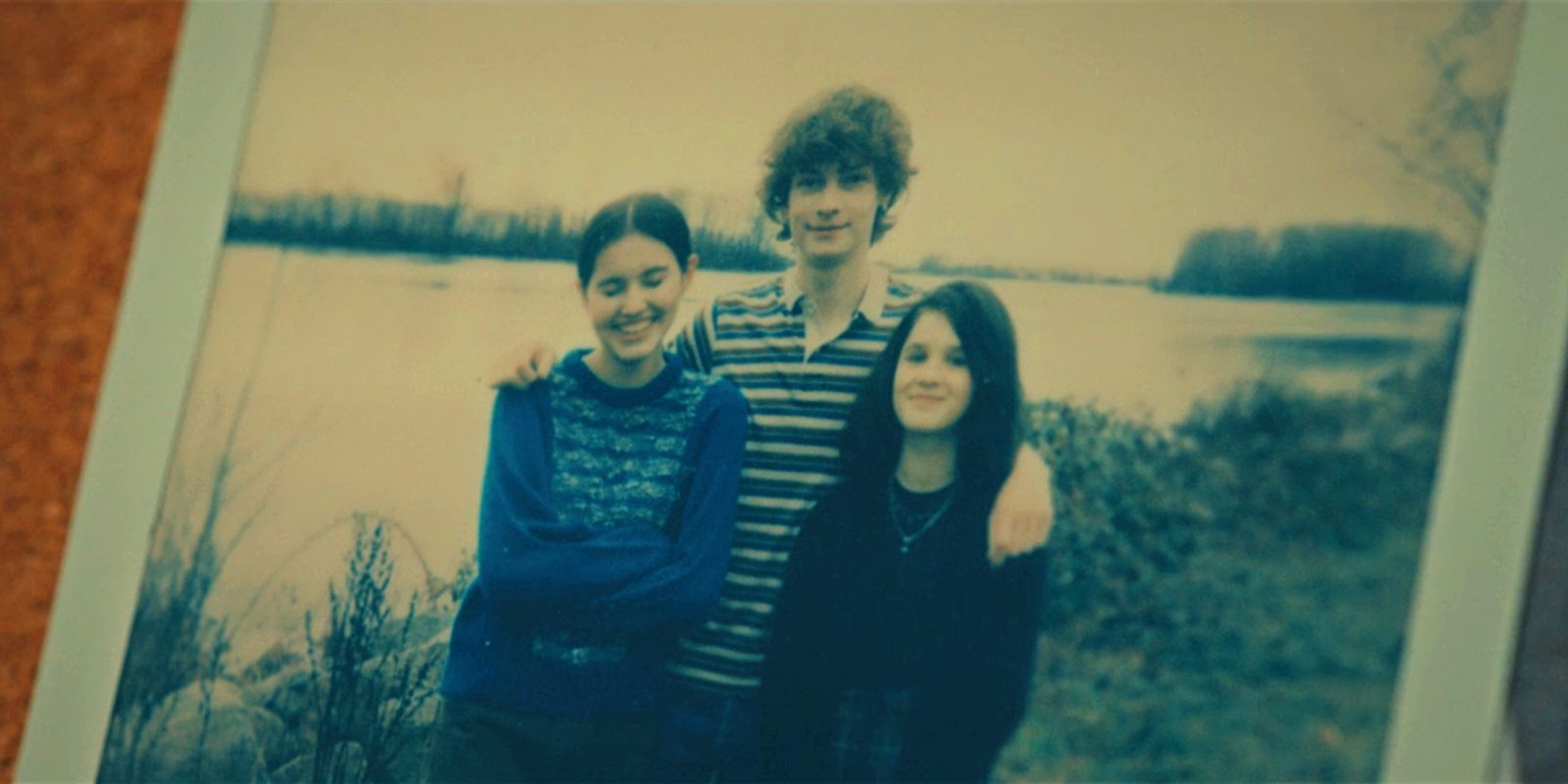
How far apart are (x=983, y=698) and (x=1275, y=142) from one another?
536 mm

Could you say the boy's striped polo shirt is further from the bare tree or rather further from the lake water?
the bare tree

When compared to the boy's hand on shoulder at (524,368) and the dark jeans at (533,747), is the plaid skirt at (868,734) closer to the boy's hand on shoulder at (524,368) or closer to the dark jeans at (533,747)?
the dark jeans at (533,747)

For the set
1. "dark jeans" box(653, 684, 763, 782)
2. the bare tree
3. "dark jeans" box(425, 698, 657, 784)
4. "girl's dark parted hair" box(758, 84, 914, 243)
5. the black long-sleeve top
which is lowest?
"dark jeans" box(425, 698, 657, 784)

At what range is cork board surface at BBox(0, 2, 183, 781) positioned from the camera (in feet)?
4.50

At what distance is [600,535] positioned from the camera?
121cm

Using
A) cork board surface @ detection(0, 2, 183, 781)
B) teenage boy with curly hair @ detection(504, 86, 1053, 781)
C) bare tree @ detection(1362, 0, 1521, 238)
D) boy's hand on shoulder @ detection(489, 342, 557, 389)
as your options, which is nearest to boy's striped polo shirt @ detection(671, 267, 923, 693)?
teenage boy with curly hair @ detection(504, 86, 1053, 781)

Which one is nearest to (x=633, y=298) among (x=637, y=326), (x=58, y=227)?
(x=637, y=326)

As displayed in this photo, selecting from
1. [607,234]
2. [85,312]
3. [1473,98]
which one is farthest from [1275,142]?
[85,312]

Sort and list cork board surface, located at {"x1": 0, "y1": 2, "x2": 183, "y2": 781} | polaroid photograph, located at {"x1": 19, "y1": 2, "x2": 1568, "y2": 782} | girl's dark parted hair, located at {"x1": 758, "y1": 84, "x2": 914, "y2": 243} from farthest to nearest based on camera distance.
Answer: cork board surface, located at {"x1": 0, "y1": 2, "x2": 183, "y2": 781} < girl's dark parted hair, located at {"x1": 758, "y1": 84, "x2": 914, "y2": 243} < polaroid photograph, located at {"x1": 19, "y1": 2, "x2": 1568, "y2": 782}

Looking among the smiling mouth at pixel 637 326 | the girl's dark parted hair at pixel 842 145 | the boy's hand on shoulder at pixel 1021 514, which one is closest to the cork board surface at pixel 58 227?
the smiling mouth at pixel 637 326

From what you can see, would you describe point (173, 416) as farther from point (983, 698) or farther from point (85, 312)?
point (983, 698)

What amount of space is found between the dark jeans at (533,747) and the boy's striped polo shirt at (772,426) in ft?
0.26

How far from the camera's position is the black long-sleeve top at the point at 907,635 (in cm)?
113

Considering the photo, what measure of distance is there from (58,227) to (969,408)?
0.98m
